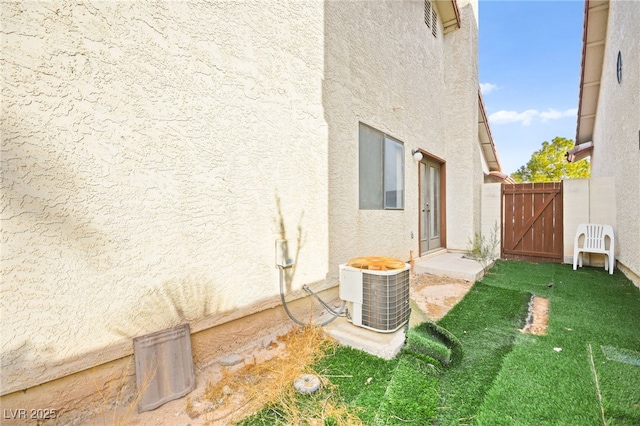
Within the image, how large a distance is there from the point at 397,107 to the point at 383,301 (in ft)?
17.2

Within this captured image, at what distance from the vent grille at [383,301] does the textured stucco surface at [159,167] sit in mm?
1056

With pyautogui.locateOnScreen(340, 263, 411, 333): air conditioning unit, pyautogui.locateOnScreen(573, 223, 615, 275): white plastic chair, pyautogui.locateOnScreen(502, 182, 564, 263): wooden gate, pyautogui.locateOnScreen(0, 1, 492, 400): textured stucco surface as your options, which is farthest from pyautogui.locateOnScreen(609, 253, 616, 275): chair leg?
pyautogui.locateOnScreen(0, 1, 492, 400): textured stucco surface

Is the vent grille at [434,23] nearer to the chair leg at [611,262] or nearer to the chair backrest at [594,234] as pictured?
the chair backrest at [594,234]

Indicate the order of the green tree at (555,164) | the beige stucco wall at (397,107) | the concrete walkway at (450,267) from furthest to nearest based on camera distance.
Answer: the green tree at (555,164), the concrete walkway at (450,267), the beige stucco wall at (397,107)

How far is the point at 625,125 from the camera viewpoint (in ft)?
22.7

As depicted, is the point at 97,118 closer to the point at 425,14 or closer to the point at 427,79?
the point at 427,79

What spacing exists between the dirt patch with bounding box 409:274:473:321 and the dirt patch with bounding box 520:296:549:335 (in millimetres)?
1145

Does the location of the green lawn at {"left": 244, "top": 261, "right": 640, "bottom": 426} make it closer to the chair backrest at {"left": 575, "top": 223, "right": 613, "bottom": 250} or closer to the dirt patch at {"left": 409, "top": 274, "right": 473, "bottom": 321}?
the dirt patch at {"left": 409, "top": 274, "right": 473, "bottom": 321}

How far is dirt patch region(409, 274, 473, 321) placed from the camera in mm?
4922

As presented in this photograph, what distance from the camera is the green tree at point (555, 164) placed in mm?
23938

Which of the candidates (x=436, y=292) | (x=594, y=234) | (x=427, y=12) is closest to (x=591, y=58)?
(x=427, y=12)

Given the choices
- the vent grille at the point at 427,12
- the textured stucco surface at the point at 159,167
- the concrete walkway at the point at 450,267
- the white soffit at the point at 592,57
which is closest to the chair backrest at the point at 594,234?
the concrete walkway at the point at 450,267

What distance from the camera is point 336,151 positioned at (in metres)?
4.83

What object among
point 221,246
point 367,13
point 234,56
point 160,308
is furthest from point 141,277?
point 367,13
